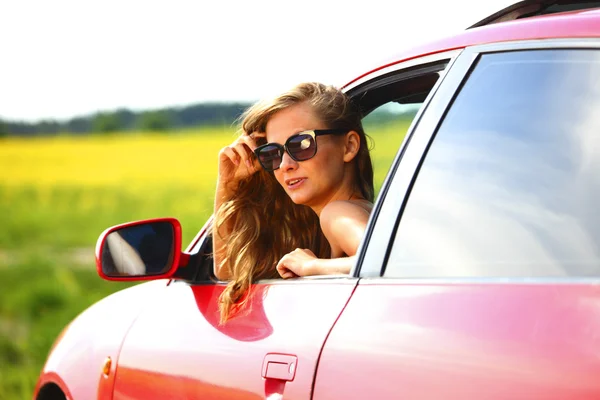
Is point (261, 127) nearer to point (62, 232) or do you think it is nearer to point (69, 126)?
point (62, 232)

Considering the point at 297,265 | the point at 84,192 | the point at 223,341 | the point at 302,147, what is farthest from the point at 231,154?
the point at 84,192

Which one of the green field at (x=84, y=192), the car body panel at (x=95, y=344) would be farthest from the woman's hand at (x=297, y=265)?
the green field at (x=84, y=192)

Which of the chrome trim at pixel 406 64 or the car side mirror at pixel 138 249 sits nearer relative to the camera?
the chrome trim at pixel 406 64

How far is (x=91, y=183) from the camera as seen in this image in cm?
3694

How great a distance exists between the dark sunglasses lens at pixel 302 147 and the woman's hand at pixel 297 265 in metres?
0.29

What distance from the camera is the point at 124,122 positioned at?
45781 millimetres

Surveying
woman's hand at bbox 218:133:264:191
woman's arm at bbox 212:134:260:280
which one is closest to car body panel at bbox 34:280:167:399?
woman's arm at bbox 212:134:260:280

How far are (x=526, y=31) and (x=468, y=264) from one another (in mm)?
503

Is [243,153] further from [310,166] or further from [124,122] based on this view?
[124,122]

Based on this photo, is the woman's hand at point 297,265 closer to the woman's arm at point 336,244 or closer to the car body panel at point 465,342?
the woman's arm at point 336,244

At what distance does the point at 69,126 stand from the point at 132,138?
8.10ft

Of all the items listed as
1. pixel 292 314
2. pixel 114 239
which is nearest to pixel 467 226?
pixel 292 314

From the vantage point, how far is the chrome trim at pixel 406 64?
260 centimetres

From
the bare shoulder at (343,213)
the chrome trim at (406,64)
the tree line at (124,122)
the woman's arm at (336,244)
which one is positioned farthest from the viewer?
the tree line at (124,122)
